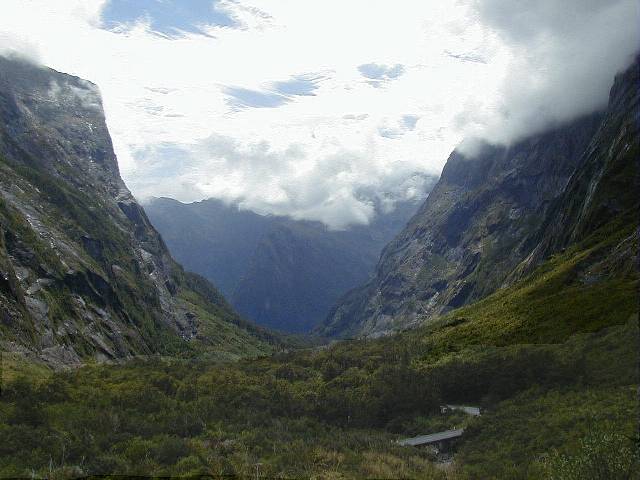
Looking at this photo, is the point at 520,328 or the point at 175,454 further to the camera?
the point at 520,328

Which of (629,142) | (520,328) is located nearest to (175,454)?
(520,328)

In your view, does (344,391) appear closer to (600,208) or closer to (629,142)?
(600,208)

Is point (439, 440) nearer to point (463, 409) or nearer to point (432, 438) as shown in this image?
point (432, 438)

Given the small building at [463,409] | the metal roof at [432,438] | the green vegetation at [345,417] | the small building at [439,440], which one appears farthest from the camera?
the small building at [463,409]

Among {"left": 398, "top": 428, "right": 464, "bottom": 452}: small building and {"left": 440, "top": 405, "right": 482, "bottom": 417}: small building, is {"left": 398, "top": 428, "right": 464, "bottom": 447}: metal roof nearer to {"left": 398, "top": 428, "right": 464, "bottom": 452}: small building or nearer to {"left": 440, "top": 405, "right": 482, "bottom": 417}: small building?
{"left": 398, "top": 428, "right": 464, "bottom": 452}: small building

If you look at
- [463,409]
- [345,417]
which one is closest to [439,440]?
[463,409]

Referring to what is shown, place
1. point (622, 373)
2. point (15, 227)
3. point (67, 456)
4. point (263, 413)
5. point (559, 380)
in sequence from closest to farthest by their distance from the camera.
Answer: point (67, 456) < point (622, 373) < point (559, 380) < point (263, 413) < point (15, 227)

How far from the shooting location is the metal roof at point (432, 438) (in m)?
53.1

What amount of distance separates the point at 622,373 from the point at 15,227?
20089 centimetres

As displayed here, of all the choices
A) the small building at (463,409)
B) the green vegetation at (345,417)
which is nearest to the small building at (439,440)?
the green vegetation at (345,417)

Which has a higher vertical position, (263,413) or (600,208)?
(600,208)

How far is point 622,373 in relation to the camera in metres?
53.6

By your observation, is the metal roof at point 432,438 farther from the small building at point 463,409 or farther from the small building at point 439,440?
the small building at point 463,409

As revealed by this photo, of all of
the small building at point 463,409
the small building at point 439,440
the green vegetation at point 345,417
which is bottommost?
the small building at point 439,440
